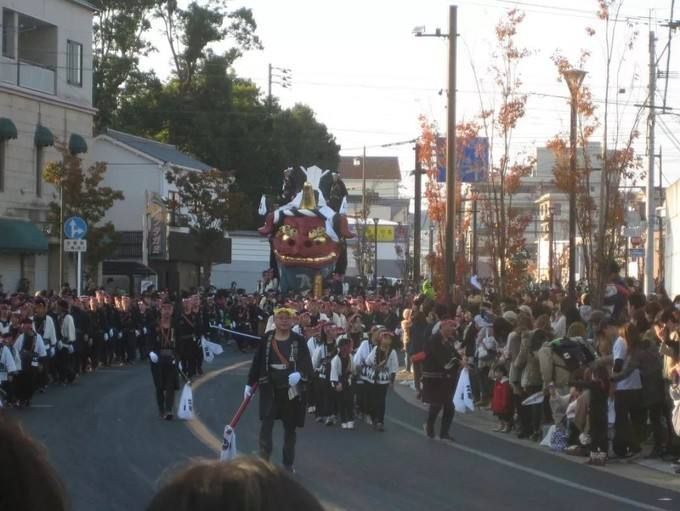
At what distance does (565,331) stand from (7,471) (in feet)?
63.5

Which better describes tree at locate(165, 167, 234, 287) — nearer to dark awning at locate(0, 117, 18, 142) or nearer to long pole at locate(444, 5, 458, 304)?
dark awning at locate(0, 117, 18, 142)

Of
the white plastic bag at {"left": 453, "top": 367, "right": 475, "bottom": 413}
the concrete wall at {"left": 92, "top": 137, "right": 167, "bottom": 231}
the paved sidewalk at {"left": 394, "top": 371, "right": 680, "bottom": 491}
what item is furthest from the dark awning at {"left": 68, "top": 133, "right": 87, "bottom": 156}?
the white plastic bag at {"left": 453, "top": 367, "right": 475, "bottom": 413}

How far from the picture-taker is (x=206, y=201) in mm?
57844

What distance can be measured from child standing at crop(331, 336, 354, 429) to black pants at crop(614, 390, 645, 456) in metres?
5.17

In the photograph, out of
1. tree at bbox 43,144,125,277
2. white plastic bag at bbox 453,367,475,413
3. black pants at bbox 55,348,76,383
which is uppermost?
tree at bbox 43,144,125,277

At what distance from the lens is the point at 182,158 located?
65.4m

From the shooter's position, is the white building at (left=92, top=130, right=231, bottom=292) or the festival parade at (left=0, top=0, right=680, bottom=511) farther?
the white building at (left=92, top=130, right=231, bottom=292)

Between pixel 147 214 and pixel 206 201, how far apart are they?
3068 mm

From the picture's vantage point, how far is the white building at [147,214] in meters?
55.7

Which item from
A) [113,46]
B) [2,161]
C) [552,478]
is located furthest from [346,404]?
[113,46]

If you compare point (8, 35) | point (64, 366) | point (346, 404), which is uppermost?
point (8, 35)

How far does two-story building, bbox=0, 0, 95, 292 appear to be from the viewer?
42531 mm

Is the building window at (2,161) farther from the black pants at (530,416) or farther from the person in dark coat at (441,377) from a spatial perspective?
the black pants at (530,416)

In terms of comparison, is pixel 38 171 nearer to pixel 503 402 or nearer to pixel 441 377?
pixel 503 402
